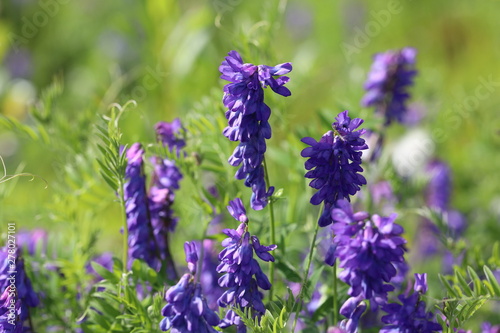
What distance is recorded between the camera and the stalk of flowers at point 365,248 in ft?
4.19

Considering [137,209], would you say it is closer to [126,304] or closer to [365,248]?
[126,304]

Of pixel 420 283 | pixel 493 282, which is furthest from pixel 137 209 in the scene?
pixel 493 282

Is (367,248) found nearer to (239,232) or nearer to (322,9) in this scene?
(239,232)

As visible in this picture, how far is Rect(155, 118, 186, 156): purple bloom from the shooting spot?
5.52 feet

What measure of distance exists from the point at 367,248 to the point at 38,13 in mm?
4405

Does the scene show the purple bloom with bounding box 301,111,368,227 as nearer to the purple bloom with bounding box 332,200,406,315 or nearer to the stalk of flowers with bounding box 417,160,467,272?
the purple bloom with bounding box 332,200,406,315

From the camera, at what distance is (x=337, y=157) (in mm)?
1333

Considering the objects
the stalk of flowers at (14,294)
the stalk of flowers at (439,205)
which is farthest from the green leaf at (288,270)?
the stalk of flowers at (439,205)

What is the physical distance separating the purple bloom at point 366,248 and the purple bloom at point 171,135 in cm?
55

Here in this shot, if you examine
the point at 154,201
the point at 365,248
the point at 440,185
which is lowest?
the point at 365,248

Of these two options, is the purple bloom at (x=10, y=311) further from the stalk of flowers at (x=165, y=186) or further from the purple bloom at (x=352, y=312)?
the purple bloom at (x=352, y=312)

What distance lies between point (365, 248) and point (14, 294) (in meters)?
0.76

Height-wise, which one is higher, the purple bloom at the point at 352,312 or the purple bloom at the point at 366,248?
the purple bloom at the point at 366,248

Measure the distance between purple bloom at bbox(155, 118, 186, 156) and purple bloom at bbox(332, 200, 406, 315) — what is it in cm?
55
